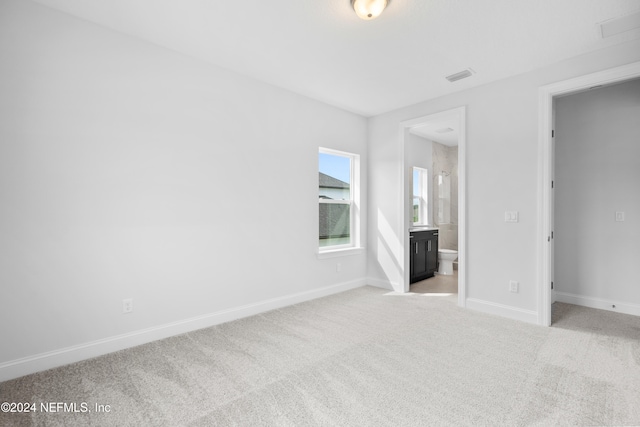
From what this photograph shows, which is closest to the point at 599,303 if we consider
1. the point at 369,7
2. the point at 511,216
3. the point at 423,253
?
the point at 511,216

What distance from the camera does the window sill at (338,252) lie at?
4.23m

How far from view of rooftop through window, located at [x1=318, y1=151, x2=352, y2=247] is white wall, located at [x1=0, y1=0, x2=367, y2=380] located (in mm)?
733

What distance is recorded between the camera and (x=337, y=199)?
4.57m

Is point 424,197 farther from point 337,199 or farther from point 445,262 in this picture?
point 337,199

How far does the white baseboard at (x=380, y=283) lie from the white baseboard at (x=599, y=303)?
2.16 metres

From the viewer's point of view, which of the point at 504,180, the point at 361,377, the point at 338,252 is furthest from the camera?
the point at 338,252

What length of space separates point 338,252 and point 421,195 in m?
2.90

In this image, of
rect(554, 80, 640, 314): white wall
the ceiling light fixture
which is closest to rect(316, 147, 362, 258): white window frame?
the ceiling light fixture

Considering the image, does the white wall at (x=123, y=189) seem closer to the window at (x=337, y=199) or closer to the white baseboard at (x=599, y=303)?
the window at (x=337, y=199)

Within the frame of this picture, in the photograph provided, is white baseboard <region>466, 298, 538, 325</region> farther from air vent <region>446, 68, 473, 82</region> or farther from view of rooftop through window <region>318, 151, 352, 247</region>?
air vent <region>446, 68, 473, 82</region>

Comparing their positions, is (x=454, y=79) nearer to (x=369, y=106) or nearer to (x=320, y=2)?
(x=369, y=106)

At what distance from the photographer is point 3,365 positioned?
6.91 feet

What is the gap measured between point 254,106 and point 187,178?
1149 millimetres

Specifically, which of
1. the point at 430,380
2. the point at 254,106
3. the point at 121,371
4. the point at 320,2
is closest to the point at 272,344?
the point at 121,371
